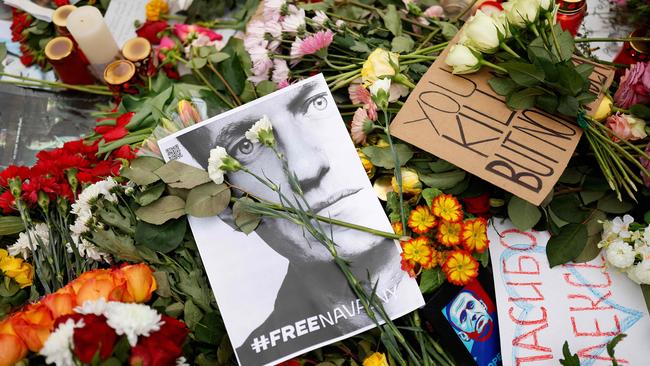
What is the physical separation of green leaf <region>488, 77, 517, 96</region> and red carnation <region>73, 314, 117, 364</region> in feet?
1.81

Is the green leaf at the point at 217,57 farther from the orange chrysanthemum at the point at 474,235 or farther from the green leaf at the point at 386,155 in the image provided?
the orange chrysanthemum at the point at 474,235

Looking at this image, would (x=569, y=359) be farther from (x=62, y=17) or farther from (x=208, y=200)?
(x=62, y=17)

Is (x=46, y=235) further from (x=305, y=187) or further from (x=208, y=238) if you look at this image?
(x=305, y=187)

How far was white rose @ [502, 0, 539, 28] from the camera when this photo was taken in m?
0.64

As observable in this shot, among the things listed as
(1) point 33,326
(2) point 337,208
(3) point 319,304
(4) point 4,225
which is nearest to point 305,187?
(2) point 337,208

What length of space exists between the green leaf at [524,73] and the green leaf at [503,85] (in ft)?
0.09

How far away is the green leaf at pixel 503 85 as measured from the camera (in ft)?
2.21

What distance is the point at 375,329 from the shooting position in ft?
2.12

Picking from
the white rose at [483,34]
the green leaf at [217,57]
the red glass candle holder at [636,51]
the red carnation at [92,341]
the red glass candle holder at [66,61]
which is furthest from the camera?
the red glass candle holder at [66,61]

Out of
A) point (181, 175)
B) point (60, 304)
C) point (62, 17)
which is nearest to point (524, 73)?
point (181, 175)

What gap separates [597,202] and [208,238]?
0.53 meters

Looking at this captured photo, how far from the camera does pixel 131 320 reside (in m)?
0.46

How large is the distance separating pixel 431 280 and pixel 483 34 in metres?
0.33

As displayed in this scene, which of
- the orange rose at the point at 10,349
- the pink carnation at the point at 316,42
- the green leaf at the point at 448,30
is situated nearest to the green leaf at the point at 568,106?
the green leaf at the point at 448,30
